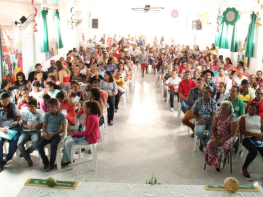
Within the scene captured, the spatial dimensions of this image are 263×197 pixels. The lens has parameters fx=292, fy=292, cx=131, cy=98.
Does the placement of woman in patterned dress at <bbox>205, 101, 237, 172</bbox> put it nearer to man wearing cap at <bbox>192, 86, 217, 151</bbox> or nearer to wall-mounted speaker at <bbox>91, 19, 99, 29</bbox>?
man wearing cap at <bbox>192, 86, 217, 151</bbox>

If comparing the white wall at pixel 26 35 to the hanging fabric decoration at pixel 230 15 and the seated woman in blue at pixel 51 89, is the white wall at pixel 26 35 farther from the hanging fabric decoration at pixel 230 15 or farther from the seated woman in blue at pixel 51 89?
the hanging fabric decoration at pixel 230 15

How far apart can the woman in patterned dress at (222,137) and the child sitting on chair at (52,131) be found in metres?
2.37

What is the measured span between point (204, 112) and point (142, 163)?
1.44 meters

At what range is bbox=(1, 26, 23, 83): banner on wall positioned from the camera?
678cm

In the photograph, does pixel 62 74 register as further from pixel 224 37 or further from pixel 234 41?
pixel 224 37

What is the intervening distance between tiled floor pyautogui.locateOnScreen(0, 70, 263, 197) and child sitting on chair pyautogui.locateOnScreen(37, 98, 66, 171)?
0.21 meters

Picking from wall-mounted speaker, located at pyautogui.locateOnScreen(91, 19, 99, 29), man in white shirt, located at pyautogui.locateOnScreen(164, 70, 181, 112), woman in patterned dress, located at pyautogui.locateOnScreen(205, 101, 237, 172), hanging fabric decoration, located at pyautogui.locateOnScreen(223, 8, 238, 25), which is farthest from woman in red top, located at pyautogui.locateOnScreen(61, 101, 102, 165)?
wall-mounted speaker, located at pyautogui.locateOnScreen(91, 19, 99, 29)

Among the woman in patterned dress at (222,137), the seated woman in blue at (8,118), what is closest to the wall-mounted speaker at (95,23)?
the seated woman in blue at (8,118)

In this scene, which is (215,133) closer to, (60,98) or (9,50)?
(60,98)

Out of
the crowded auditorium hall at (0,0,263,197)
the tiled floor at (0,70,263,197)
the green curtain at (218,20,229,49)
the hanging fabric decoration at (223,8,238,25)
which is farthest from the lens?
the green curtain at (218,20,229,49)

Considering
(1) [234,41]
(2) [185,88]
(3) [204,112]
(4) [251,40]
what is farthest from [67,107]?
(1) [234,41]

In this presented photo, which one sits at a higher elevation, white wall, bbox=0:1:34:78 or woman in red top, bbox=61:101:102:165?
white wall, bbox=0:1:34:78

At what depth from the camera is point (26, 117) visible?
476 centimetres

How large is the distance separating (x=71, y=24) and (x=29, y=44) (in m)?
4.71
